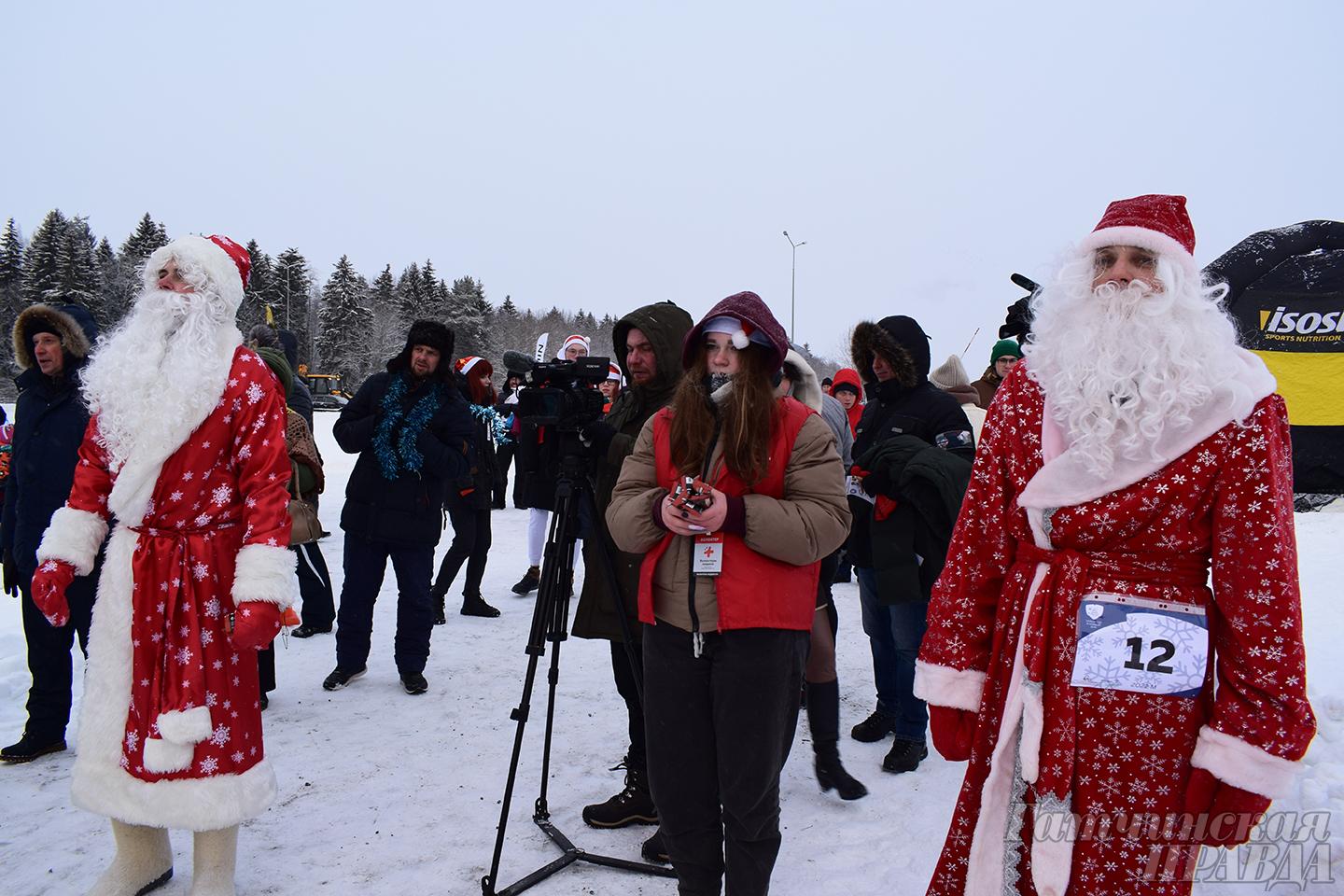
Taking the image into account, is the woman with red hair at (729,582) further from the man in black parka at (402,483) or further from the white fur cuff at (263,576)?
the man in black parka at (402,483)

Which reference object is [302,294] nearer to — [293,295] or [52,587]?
[293,295]

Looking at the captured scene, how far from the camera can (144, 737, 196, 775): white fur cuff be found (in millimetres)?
2584

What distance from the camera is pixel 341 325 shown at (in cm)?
5644

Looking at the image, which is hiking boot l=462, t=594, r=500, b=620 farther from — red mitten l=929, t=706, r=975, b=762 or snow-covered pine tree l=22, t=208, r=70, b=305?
snow-covered pine tree l=22, t=208, r=70, b=305

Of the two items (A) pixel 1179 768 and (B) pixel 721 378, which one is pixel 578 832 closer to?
(B) pixel 721 378

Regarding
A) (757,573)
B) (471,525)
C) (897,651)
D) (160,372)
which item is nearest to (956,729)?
(757,573)

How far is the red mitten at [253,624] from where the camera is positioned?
8.54 ft

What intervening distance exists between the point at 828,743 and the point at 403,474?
2.84 meters

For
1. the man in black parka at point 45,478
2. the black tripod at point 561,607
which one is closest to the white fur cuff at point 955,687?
the black tripod at point 561,607

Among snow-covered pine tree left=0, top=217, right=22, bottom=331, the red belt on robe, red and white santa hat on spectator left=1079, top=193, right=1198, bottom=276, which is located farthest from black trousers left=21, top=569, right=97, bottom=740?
snow-covered pine tree left=0, top=217, right=22, bottom=331

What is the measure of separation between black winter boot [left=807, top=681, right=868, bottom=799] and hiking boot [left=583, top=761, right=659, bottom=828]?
0.83 meters

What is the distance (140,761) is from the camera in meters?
2.63

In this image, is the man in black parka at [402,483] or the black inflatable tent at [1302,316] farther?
the man in black parka at [402,483]

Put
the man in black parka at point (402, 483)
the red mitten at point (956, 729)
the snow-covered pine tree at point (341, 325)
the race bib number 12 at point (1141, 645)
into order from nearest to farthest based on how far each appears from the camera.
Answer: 1. the race bib number 12 at point (1141, 645)
2. the red mitten at point (956, 729)
3. the man in black parka at point (402, 483)
4. the snow-covered pine tree at point (341, 325)
